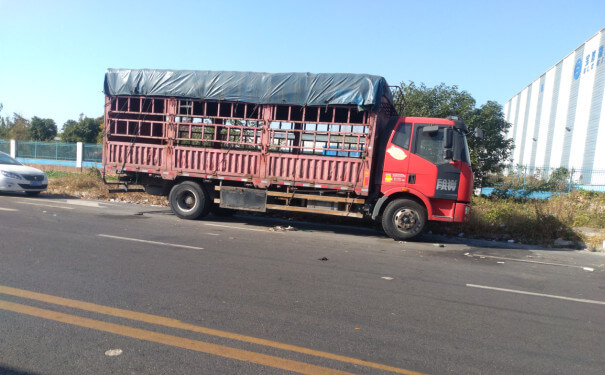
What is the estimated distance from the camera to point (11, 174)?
13211mm

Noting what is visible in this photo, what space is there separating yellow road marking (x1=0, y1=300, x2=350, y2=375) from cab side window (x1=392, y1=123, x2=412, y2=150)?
6794mm

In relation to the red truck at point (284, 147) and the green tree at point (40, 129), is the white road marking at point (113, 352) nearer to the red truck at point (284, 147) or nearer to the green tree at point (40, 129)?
the red truck at point (284, 147)

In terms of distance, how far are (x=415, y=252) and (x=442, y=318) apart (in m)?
3.85

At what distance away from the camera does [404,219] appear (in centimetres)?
903

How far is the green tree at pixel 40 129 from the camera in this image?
45.2 m

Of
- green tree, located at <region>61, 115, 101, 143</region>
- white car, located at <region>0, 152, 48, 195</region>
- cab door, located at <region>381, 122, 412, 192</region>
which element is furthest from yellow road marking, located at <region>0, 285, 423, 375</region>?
green tree, located at <region>61, 115, 101, 143</region>

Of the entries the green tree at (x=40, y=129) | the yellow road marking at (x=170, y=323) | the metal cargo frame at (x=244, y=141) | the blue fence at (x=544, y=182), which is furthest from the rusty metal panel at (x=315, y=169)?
the green tree at (x=40, y=129)

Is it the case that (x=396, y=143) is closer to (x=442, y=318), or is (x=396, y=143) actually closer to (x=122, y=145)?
(x=442, y=318)

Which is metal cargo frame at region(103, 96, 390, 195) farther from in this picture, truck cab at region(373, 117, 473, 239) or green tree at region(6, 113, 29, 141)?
green tree at region(6, 113, 29, 141)

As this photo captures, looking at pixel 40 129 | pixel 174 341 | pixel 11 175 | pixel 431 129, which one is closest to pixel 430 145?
pixel 431 129

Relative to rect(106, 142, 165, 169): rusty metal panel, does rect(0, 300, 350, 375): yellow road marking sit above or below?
below

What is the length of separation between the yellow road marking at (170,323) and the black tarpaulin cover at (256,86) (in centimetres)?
662

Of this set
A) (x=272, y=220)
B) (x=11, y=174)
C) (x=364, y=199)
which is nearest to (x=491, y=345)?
(x=364, y=199)

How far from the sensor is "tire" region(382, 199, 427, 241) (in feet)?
29.5
